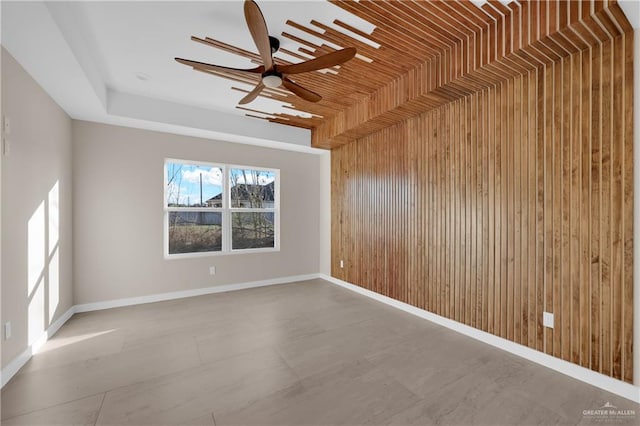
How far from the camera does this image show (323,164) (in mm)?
5750

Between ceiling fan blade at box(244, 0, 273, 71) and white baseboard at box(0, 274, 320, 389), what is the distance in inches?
120

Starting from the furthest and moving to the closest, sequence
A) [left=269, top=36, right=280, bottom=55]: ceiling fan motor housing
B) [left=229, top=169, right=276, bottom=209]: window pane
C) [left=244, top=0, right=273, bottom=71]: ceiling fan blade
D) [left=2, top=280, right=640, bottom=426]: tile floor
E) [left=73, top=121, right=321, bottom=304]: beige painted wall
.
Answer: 1. [left=229, top=169, right=276, bottom=209]: window pane
2. [left=73, top=121, right=321, bottom=304]: beige painted wall
3. [left=269, top=36, right=280, bottom=55]: ceiling fan motor housing
4. [left=2, top=280, right=640, bottom=426]: tile floor
5. [left=244, top=0, right=273, bottom=71]: ceiling fan blade

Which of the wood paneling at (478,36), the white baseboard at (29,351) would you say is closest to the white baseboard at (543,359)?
the wood paneling at (478,36)

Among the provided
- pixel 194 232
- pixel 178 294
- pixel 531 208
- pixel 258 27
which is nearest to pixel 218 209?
pixel 194 232

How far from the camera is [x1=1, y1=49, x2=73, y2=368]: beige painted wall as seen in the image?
2.26 meters

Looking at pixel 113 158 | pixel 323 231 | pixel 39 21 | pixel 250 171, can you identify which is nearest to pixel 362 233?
pixel 323 231

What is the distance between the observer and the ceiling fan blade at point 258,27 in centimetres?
169

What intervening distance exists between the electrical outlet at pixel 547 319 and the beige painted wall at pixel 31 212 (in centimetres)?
426

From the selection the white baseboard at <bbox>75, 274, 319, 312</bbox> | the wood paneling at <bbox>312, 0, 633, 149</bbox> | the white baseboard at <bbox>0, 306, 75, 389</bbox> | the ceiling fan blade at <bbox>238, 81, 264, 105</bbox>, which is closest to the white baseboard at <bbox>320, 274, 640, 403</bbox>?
the wood paneling at <bbox>312, 0, 633, 149</bbox>

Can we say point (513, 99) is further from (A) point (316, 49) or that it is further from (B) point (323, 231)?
(B) point (323, 231)

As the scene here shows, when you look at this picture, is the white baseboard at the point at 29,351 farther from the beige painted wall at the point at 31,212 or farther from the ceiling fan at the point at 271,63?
the ceiling fan at the point at 271,63

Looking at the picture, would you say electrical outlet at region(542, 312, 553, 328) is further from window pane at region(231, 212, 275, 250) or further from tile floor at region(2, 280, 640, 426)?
window pane at region(231, 212, 275, 250)

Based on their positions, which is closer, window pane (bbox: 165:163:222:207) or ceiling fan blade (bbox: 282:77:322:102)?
ceiling fan blade (bbox: 282:77:322:102)

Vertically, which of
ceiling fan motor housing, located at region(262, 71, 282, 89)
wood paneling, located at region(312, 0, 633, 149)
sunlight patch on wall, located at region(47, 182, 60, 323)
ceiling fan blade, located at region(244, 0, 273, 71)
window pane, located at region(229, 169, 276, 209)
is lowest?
sunlight patch on wall, located at region(47, 182, 60, 323)
